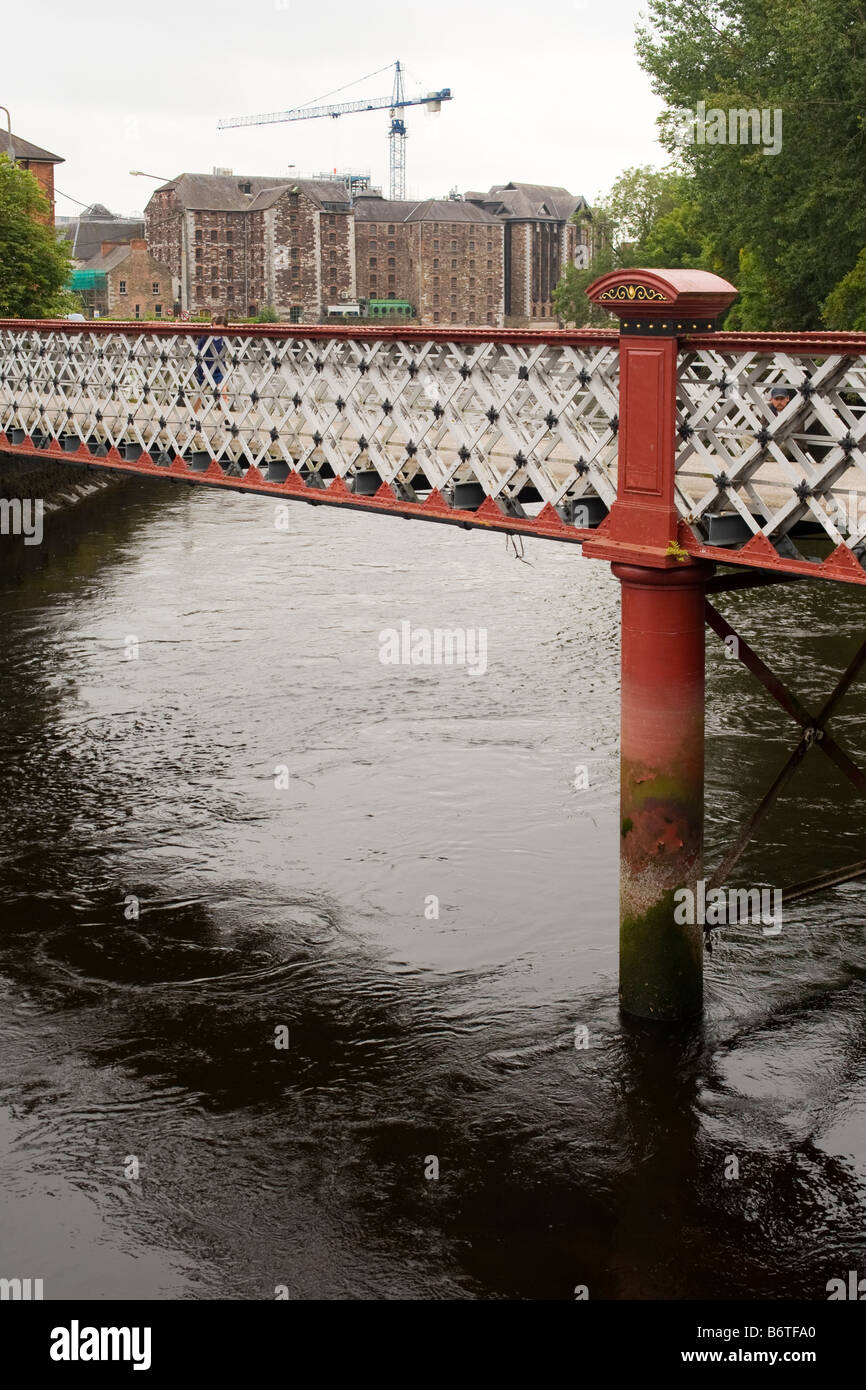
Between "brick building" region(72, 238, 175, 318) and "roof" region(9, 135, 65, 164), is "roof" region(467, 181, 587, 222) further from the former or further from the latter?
"roof" region(9, 135, 65, 164)

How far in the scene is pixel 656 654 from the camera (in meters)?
15.2

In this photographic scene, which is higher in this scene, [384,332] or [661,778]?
[384,332]

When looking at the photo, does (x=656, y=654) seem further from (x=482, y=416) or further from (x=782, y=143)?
(x=782, y=143)

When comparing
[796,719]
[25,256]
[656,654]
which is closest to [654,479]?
[656,654]

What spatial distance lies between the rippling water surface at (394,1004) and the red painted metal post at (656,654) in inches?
36.7

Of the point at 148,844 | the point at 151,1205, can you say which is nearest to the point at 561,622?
the point at 148,844

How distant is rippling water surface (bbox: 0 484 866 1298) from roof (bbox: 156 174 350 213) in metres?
127

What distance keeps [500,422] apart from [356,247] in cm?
14865

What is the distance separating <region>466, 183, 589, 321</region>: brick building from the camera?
165 m

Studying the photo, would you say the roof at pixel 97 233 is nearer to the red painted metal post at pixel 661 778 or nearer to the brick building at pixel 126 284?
the brick building at pixel 126 284

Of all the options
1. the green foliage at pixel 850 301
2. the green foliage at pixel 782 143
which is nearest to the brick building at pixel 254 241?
the green foliage at pixel 782 143

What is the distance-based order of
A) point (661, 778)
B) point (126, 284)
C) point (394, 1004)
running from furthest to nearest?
1. point (126, 284)
2. point (394, 1004)
3. point (661, 778)

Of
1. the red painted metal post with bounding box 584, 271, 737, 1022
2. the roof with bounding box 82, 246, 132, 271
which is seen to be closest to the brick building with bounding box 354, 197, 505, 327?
the roof with bounding box 82, 246, 132, 271

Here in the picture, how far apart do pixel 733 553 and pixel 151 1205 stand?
7258 millimetres
